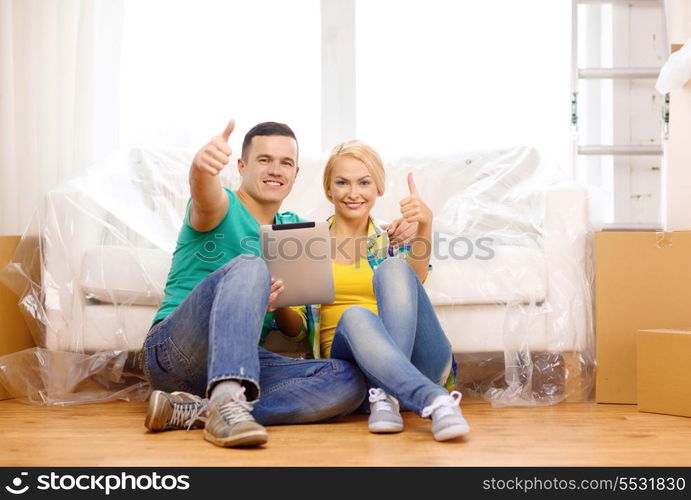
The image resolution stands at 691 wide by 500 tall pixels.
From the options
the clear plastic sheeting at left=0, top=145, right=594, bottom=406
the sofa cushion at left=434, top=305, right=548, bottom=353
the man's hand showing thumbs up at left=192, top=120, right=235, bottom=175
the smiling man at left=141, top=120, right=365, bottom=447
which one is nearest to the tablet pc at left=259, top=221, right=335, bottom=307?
the smiling man at left=141, top=120, right=365, bottom=447

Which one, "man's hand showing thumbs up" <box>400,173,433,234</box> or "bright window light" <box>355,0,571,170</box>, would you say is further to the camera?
"bright window light" <box>355,0,571,170</box>

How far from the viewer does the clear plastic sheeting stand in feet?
6.62

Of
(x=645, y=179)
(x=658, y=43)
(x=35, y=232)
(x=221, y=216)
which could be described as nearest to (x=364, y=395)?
(x=221, y=216)

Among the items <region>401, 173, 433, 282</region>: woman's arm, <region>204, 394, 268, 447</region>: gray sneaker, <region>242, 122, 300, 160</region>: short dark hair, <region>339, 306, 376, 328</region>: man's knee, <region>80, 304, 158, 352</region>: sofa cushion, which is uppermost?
<region>242, 122, 300, 160</region>: short dark hair

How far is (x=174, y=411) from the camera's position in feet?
5.05

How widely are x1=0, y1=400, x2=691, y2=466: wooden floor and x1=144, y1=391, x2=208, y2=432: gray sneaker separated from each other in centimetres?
2

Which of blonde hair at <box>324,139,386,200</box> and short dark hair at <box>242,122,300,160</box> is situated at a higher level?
short dark hair at <box>242,122,300,160</box>

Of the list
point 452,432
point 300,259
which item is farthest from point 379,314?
point 452,432

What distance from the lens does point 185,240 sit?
1677 millimetres

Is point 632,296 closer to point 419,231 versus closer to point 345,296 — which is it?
point 419,231

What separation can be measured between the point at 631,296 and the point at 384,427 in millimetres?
821

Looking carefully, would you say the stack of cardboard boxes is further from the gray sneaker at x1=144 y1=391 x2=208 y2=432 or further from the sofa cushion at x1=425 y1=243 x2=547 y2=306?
the gray sneaker at x1=144 y1=391 x2=208 y2=432

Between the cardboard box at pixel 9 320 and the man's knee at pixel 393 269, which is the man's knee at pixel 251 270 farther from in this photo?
the cardboard box at pixel 9 320
